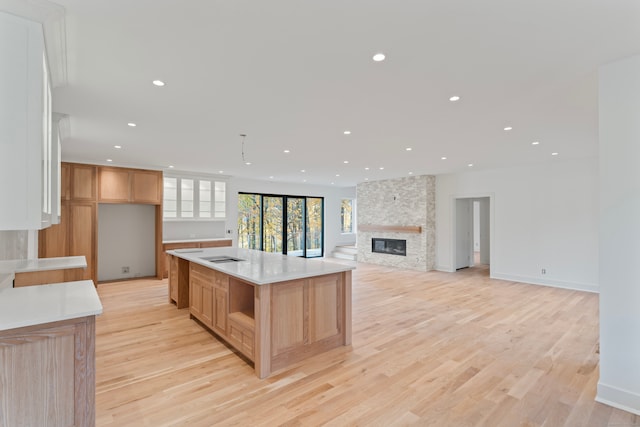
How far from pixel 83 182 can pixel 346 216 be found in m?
8.33

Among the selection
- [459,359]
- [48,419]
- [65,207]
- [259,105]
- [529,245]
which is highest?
[259,105]

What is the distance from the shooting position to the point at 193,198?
7.88 metres

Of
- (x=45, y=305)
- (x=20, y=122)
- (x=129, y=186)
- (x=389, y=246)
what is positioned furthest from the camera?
(x=389, y=246)

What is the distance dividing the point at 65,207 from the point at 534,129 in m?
8.18

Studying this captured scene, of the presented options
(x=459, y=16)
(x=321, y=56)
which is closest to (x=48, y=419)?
(x=321, y=56)

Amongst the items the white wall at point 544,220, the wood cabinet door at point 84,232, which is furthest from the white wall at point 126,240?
the white wall at point 544,220

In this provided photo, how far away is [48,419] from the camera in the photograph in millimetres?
1723

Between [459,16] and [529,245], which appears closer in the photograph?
[459,16]

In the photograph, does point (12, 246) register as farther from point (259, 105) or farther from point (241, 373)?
point (259, 105)

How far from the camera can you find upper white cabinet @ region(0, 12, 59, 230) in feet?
5.30

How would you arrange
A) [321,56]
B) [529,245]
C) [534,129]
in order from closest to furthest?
1. [321,56]
2. [534,129]
3. [529,245]

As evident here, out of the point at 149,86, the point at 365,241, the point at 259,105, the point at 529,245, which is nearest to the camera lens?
the point at 149,86

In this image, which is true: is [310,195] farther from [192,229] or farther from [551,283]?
[551,283]

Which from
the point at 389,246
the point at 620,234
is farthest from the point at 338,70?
the point at 389,246
